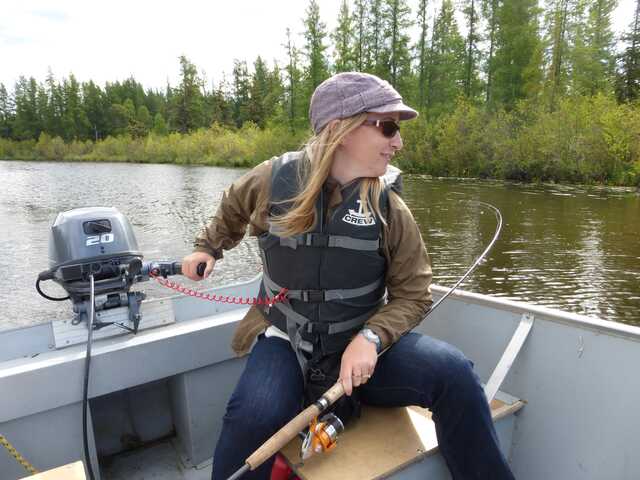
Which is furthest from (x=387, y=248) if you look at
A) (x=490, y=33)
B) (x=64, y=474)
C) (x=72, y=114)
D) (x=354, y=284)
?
(x=72, y=114)

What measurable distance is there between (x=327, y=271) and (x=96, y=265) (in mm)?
955

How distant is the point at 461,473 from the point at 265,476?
1.73ft

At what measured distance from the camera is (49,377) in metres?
1.44

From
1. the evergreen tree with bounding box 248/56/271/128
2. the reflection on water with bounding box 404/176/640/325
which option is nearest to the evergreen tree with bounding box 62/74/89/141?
the evergreen tree with bounding box 248/56/271/128

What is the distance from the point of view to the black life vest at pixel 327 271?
1.42 metres

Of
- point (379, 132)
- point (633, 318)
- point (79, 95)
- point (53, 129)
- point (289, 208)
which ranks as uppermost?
point (79, 95)

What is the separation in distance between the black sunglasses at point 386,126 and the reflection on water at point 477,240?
1.95 metres

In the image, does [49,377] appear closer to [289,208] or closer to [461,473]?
[289,208]

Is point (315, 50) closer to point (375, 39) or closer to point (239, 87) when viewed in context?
point (375, 39)

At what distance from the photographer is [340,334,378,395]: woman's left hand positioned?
49.7 inches

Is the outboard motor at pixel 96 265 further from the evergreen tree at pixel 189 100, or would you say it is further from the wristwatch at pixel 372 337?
the evergreen tree at pixel 189 100

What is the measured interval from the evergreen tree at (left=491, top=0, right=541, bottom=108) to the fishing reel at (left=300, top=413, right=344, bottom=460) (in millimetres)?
30211

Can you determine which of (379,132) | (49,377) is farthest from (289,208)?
(49,377)

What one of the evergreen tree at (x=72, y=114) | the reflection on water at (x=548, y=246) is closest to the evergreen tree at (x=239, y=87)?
the evergreen tree at (x=72, y=114)
